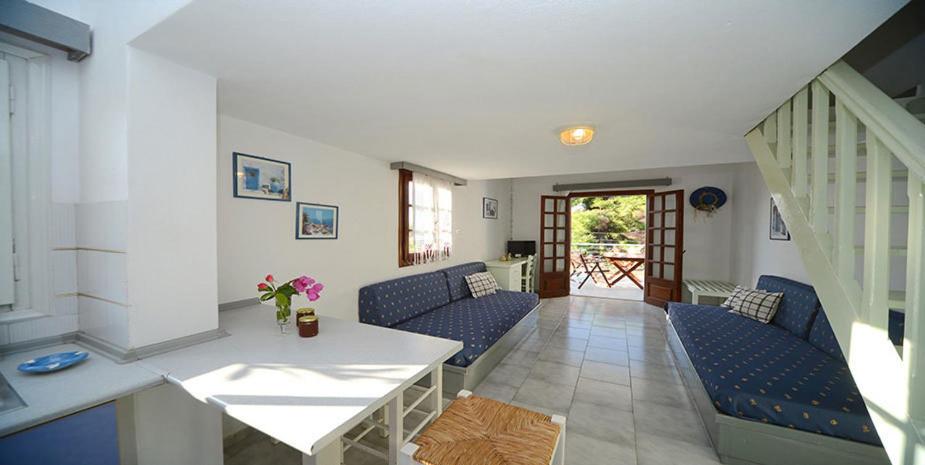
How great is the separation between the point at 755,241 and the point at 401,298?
4.52m

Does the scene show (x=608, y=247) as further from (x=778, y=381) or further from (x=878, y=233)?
(x=878, y=233)

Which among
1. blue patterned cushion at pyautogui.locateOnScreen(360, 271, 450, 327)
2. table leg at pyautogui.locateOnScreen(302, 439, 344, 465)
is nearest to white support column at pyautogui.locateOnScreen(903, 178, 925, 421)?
table leg at pyautogui.locateOnScreen(302, 439, 344, 465)

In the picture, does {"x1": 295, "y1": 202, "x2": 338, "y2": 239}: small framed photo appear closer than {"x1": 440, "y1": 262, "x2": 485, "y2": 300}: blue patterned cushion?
Yes

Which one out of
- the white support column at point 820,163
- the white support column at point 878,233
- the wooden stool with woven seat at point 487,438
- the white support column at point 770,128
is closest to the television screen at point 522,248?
the white support column at point 770,128

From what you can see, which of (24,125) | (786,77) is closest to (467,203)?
(786,77)

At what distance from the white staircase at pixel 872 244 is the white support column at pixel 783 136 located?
0.21 meters

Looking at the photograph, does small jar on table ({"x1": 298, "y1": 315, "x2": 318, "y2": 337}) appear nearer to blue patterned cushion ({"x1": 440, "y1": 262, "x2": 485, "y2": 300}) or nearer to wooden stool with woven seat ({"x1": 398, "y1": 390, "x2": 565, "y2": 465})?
wooden stool with woven seat ({"x1": 398, "y1": 390, "x2": 565, "y2": 465})

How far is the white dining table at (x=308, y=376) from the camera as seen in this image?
898 millimetres

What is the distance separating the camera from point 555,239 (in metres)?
5.99

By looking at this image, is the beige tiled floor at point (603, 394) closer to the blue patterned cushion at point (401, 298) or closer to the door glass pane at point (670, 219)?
the blue patterned cushion at point (401, 298)

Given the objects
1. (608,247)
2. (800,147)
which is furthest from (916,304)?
(608,247)

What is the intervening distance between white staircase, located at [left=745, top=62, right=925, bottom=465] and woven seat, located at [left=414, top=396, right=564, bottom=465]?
3.75 ft

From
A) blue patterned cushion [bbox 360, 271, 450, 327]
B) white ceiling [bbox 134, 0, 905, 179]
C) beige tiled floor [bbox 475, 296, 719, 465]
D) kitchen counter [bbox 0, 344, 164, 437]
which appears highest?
white ceiling [bbox 134, 0, 905, 179]

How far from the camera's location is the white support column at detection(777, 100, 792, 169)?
1.74m
